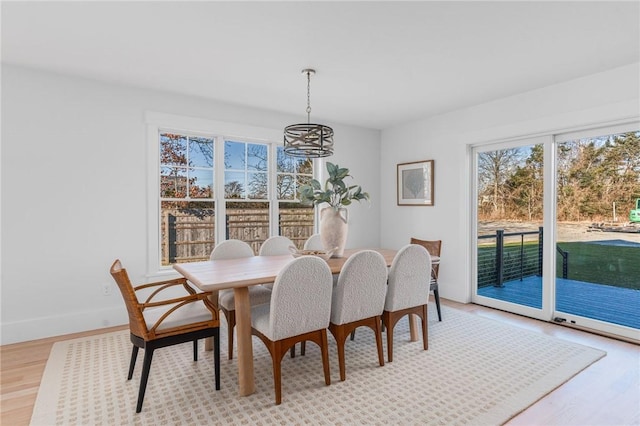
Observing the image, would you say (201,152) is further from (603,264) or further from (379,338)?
(603,264)

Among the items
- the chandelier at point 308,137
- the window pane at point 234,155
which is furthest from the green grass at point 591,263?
the window pane at point 234,155

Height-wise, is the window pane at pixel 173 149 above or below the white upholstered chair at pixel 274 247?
above

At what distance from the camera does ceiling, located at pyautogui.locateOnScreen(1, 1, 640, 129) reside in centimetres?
215

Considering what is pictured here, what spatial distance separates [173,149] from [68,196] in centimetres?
112

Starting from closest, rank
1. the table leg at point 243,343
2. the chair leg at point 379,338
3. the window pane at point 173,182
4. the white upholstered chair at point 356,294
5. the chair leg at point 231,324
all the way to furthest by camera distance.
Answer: the table leg at point 243,343, the white upholstered chair at point 356,294, the chair leg at point 379,338, the chair leg at point 231,324, the window pane at point 173,182

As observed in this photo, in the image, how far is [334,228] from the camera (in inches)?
121

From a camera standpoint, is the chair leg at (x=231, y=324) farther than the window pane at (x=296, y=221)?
No

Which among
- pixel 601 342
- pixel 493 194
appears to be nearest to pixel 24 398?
pixel 601 342

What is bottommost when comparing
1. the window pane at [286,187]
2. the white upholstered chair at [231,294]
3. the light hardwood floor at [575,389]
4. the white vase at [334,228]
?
the light hardwood floor at [575,389]

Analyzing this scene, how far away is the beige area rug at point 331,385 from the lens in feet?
6.48

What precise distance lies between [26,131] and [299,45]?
2.59 meters

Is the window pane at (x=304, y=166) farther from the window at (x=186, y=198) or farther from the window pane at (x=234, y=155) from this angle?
the window at (x=186, y=198)

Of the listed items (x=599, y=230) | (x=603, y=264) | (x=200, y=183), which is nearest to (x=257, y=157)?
(x=200, y=183)

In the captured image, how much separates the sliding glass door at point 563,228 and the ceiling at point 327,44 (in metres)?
0.75
